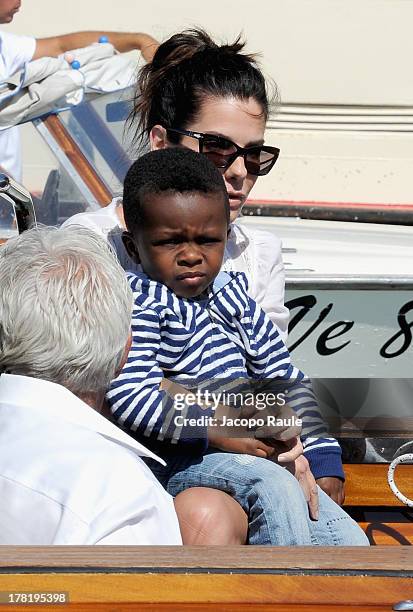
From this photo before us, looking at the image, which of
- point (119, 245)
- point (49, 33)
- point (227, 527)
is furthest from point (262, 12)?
point (227, 527)

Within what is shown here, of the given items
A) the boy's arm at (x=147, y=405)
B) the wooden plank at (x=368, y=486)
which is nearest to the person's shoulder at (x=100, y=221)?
the boy's arm at (x=147, y=405)

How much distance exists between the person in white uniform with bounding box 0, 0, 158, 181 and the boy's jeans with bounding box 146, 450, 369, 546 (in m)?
2.08

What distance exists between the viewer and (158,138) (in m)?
2.29

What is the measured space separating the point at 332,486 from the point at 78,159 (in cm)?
210

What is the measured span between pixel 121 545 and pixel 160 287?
59 cm

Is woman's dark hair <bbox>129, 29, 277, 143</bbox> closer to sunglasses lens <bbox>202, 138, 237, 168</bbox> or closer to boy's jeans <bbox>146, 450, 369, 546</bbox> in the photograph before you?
sunglasses lens <bbox>202, 138, 237, 168</bbox>

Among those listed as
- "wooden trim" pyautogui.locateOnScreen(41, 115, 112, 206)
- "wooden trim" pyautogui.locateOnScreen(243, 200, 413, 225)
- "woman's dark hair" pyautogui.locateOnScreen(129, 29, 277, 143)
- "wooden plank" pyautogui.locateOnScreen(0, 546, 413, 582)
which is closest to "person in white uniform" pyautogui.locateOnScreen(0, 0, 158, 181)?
"wooden trim" pyautogui.locateOnScreen(41, 115, 112, 206)

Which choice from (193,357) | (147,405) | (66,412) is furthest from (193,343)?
(66,412)

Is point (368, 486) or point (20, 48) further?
point (20, 48)

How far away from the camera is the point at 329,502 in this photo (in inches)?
77.2

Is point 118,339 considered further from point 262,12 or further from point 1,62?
point 262,12

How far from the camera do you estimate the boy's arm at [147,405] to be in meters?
1.73

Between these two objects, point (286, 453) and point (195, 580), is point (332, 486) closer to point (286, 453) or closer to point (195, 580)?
point (286, 453)

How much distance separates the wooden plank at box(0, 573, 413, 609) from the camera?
1.33 metres
